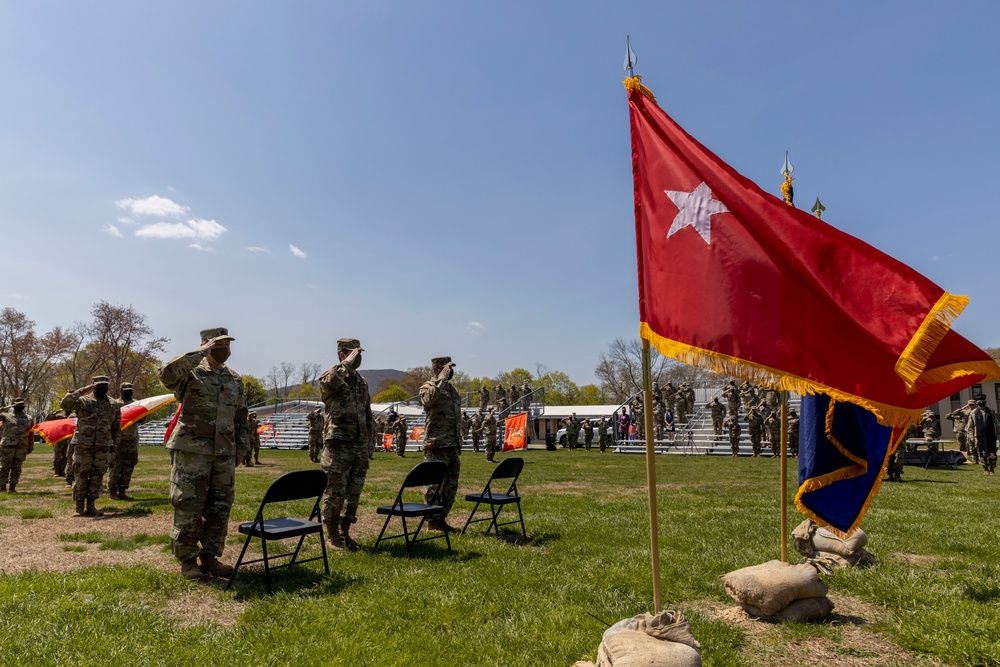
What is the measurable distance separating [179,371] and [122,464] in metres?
7.85

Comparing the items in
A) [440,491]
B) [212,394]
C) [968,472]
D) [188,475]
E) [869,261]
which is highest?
[869,261]

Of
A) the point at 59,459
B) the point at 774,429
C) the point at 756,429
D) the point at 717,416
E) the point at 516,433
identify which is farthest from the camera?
the point at 717,416

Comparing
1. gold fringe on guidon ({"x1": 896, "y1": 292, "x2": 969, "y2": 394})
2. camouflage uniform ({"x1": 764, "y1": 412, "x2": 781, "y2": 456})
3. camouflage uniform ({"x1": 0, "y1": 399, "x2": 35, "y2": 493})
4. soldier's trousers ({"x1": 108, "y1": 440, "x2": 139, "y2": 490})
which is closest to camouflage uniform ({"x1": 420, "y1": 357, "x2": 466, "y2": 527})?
gold fringe on guidon ({"x1": 896, "y1": 292, "x2": 969, "y2": 394})

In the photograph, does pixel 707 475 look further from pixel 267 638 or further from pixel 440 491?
pixel 267 638

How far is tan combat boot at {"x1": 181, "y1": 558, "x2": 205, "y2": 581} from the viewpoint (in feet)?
18.4

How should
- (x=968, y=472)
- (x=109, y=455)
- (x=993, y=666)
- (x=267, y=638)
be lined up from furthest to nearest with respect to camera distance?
(x=968, y=472) < (x=109, y=455) < (x=267, y=638) < (x=993, y=666)

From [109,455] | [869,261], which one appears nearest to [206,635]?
[869,261]

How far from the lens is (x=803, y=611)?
4551mm

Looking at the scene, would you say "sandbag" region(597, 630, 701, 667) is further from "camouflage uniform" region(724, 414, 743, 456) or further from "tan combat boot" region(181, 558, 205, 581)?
"camouflage uniform" region(724, 414, 743, 456)

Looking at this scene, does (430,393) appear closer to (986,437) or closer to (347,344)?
(347,344)

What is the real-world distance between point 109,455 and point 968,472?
75.8 ft

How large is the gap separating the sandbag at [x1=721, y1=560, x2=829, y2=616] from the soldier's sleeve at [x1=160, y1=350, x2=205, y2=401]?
5.34m

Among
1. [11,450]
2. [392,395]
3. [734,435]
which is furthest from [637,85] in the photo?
[392,395]

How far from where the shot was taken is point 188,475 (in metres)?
5.54
